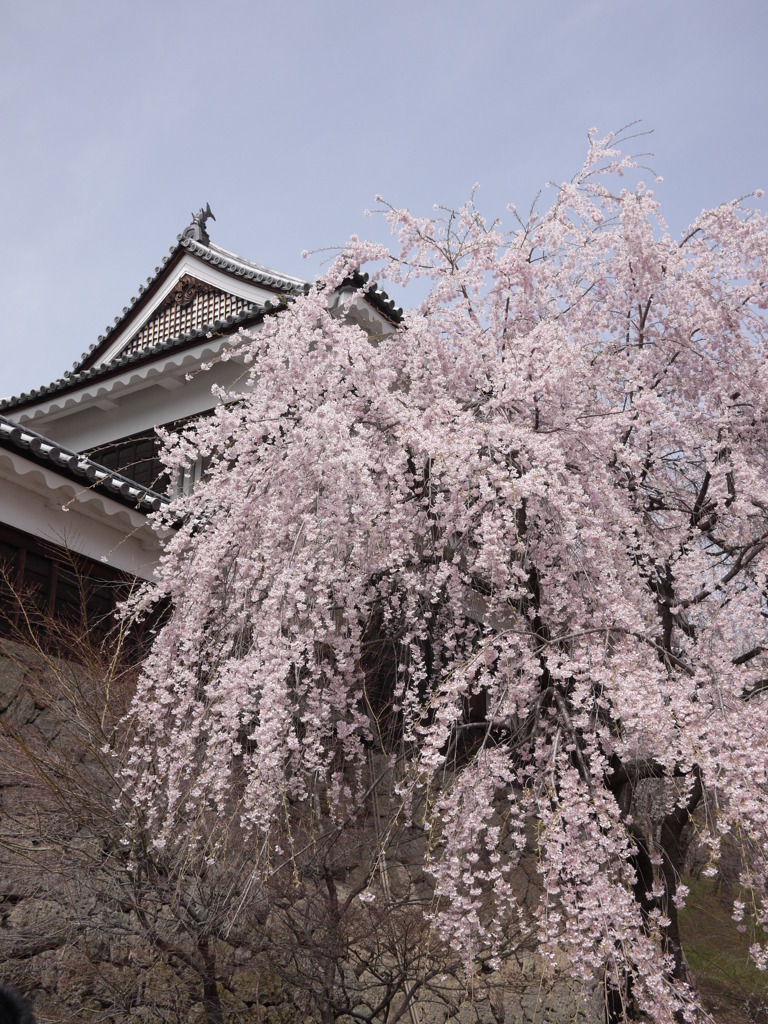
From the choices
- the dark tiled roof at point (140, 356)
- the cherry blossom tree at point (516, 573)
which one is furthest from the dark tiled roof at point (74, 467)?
the dark tiled roof at point (140, 356)

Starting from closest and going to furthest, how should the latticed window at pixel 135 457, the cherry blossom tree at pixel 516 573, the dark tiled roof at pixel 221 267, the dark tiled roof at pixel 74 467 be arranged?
1. the cherry blossom tree at pixel 516 573
2. the dark tiled roof at pixel 74 467
3. the latticed window at pixel 135 457
4. the dark tiled roof at pixel 221 267

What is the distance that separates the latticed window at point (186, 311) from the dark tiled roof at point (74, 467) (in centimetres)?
635

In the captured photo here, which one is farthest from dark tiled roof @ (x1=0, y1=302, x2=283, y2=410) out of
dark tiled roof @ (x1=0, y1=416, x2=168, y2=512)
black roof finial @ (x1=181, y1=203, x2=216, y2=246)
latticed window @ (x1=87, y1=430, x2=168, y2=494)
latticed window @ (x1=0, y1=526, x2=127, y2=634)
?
black roof finial @ (x1=181, y1=203, x2=216, y2=246)

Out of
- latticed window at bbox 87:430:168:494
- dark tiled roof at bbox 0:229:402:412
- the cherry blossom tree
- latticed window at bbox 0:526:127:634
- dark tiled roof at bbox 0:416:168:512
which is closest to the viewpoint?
the cherry blossom tree

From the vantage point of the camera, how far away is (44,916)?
589 cm

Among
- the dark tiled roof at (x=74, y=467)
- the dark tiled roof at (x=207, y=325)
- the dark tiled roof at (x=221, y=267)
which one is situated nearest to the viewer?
the dark tiled roof at (x=74, y=467)

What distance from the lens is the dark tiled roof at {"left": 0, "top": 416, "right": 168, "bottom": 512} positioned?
659cm

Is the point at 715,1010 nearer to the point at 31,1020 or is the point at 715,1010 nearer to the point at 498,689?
the point at 498,689

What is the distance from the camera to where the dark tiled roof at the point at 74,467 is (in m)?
6.59

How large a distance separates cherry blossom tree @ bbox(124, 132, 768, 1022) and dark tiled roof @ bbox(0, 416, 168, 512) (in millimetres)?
1543

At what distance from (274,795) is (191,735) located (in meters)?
0.68

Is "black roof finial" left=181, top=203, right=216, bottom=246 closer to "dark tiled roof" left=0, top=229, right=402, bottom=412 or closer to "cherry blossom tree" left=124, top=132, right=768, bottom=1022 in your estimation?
"dark tiled roof" left=0, top=229, right=402, bottom=412

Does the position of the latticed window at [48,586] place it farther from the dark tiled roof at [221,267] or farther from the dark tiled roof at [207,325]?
the dark tiled roof at [221,267]

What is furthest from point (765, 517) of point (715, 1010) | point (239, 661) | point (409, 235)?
point (715, 1010)
